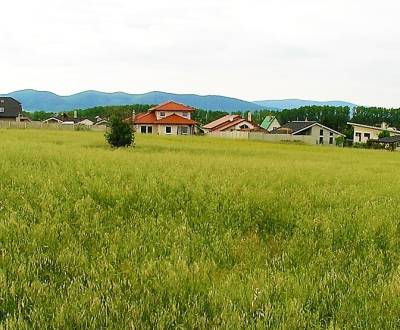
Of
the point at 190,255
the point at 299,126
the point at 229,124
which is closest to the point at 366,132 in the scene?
the point at 299,126

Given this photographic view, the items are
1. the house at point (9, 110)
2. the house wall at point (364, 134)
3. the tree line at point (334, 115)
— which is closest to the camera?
A: the house wall at point (364, 134)

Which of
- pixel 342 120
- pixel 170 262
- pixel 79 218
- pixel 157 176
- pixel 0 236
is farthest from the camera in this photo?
pixel 342 120

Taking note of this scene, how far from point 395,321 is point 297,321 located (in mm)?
809

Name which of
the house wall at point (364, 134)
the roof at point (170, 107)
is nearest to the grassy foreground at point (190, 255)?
the roof at point (170, 107)

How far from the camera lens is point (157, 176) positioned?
8.46m

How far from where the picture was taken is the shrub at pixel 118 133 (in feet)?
89.7

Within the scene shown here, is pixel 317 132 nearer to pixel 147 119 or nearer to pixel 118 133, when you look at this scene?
pixel 147 119

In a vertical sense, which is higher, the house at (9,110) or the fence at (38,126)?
the house at (9,110)

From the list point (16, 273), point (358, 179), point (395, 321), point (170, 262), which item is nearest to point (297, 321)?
point (395, 321)

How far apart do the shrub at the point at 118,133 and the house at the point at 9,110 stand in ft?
226

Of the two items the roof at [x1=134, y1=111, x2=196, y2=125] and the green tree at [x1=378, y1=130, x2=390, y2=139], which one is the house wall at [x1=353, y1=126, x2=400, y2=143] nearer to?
the green tree at [x1=378, y1=130, x2=390, y2=139]

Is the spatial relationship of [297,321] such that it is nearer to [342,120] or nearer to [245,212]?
[245,212]

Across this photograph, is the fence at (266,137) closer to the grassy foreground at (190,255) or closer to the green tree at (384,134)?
the green tree at (384,134)

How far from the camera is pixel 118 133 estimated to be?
89.8 feet
